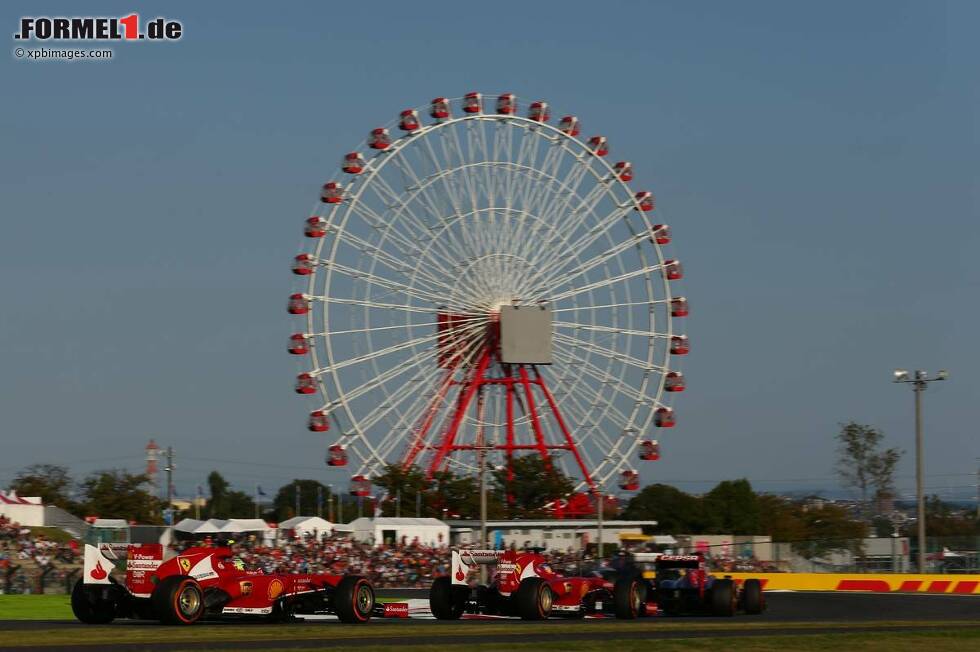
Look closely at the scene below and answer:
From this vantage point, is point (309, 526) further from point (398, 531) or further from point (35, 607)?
point (35, 607)

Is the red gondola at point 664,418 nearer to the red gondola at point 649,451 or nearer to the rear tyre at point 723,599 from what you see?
the red gondola at point 649,451

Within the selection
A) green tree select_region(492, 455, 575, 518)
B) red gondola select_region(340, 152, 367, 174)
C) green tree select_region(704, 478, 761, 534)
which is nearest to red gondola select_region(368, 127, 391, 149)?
red gondola select_region(340, 152, 367, 174)

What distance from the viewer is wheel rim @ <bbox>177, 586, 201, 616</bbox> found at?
24750 millimetres

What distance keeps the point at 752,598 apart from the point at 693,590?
57.3 inches

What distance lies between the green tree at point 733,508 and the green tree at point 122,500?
41486 millimetres

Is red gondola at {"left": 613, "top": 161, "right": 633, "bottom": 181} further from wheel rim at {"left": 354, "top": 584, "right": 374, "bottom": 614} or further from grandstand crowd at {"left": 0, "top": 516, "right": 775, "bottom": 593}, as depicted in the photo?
wheel rim at {"left": 354, "top": 584, "right": 374, "bottom": 614}

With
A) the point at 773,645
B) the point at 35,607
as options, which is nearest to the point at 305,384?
the point at 35,607

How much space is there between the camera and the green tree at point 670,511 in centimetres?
10438

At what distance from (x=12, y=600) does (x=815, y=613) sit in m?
21.2

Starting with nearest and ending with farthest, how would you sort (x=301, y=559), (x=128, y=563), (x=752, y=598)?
1. (x=128, y=563)
2. (x=752, y=598)
3. (x=301, y=559)

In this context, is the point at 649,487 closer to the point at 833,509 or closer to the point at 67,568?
the point at 833,509

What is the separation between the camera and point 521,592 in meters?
28.9

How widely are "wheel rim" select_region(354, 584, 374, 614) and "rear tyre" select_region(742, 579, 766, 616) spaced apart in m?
9.85

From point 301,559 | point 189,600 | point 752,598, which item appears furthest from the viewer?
point 301,559
